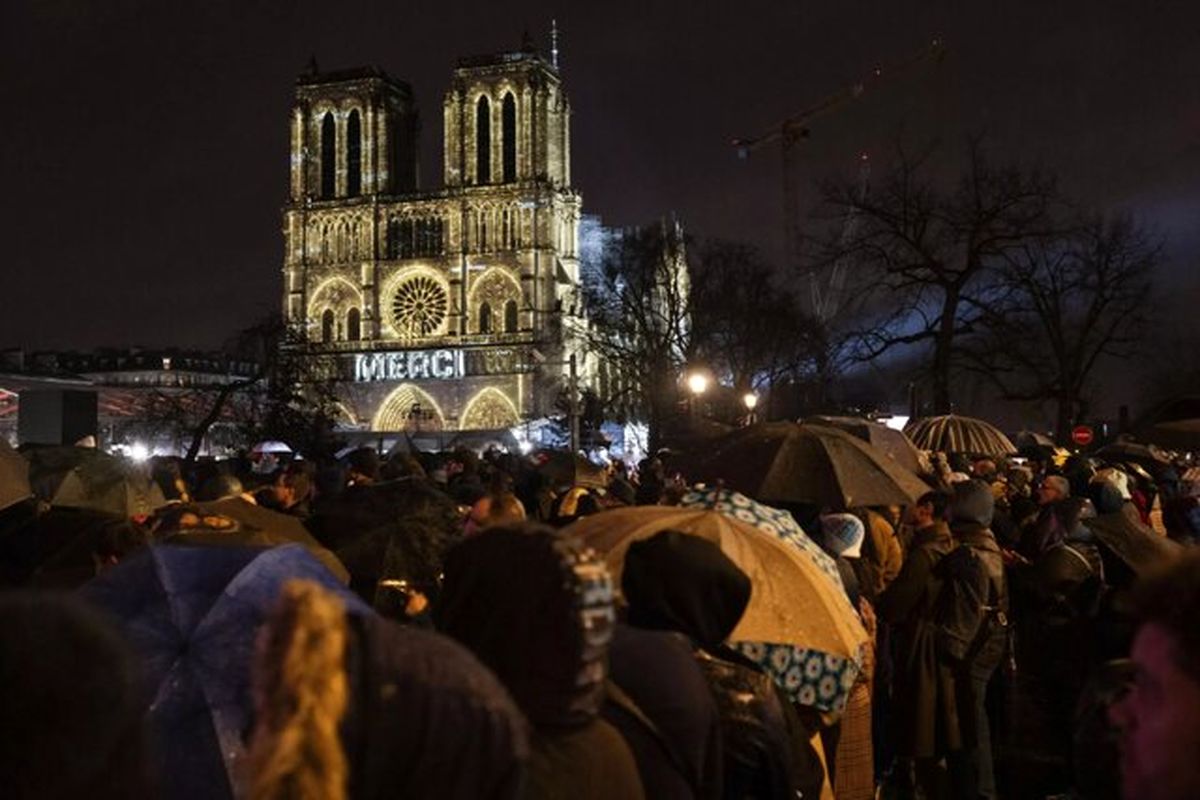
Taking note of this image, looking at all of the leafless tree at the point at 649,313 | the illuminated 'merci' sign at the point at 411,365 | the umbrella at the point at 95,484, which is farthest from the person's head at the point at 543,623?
the illuminated 'merci' sign at the point at 411,365

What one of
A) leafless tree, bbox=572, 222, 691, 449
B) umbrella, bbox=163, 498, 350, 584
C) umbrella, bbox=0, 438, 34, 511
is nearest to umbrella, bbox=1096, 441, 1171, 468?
umbrella, bbox=163, 498, 350, 584

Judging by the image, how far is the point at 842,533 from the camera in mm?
6742

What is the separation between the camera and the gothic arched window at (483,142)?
7900cm

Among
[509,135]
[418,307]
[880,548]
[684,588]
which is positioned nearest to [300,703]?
[684,588]

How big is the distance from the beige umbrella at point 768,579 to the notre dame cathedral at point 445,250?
7002cm

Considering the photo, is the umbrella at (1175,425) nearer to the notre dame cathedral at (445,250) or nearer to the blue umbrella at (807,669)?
the blue umbrella at (807,669)

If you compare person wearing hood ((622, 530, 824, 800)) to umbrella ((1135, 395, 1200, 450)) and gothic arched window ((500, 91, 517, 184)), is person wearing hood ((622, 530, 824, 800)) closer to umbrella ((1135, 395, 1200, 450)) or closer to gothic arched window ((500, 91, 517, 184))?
umbrella ((1135, 395, 1200, 450))

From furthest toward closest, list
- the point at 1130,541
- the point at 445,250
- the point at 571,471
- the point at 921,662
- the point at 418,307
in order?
the point at 418,307, the point at 445,250, the point at 571,471, the point at 921,662, the point at 1130,541

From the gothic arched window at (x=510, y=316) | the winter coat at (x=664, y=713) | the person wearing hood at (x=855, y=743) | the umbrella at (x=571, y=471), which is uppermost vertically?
the gothic arched window at (x=510, y=316)

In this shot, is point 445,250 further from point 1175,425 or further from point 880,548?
point 880,548

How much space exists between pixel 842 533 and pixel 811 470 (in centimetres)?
74

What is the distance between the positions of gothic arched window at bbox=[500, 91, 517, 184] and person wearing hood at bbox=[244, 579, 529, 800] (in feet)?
254

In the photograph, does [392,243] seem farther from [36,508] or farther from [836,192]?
[36,508]

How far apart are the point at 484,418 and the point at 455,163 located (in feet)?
49.0
